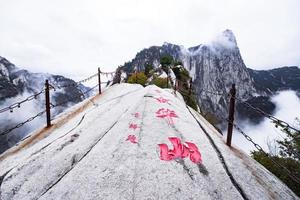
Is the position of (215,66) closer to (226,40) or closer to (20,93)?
(226,40)

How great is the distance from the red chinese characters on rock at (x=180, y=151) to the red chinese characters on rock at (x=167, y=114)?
1239 mm

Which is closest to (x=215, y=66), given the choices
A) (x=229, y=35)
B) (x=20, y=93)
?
(x=229, y=35)

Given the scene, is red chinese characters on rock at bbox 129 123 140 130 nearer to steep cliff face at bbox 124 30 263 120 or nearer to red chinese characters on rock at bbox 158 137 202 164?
red chinese characters on rock at bbox 158 137 202 164

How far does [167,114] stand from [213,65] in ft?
376

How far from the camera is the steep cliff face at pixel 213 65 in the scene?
107625 millimetres

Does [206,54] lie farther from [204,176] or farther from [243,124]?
[204,176]

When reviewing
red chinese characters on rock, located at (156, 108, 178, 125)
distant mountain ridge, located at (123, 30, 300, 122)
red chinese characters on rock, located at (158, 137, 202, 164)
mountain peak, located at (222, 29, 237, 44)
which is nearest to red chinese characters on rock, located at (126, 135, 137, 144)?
red chinese characters on rock, located at (158, 137, 202, 164)

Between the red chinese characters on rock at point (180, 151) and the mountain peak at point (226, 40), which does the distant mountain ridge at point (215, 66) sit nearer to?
the mountain peak at point (226, 40)

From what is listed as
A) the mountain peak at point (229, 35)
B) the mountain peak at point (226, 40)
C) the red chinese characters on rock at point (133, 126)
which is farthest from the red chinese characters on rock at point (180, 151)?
the mountain peak at point (229, 35)

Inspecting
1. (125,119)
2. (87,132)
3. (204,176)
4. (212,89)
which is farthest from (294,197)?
(212,89)

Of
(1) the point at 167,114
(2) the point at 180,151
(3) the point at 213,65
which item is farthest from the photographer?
(3) the point at 213,65

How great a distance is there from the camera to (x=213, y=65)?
386ft

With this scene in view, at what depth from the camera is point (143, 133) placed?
6566 mm

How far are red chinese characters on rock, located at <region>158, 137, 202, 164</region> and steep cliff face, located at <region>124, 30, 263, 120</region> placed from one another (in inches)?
3612
